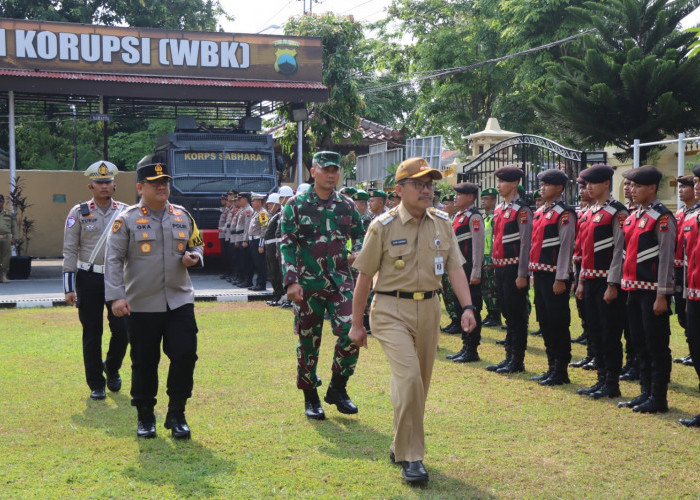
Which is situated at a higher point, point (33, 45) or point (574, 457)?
point (33, 45)

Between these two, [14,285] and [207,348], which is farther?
[14,285]

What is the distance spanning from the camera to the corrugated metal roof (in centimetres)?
2080

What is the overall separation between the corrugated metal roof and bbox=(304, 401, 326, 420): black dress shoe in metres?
16.6

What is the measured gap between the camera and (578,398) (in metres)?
7.32

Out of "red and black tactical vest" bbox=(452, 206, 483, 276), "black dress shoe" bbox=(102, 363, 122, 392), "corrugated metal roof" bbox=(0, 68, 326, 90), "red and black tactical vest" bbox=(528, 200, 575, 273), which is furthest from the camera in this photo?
"corrugated metal roof" bbox=(0, 68, 326, 90)

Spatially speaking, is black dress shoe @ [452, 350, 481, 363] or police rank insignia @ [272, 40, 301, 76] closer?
black dress shoe @ [452, 350, 481, 363]

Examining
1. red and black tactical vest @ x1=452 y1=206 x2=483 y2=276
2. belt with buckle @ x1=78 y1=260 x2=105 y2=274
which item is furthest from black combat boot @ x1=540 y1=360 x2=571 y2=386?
belt with buckle @ x1=78 y1=260 x2=105 y2=274

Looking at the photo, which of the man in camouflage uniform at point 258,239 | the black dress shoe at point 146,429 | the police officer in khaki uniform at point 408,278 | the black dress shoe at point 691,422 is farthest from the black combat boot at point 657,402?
the man in camouflage uniform at point 258,239

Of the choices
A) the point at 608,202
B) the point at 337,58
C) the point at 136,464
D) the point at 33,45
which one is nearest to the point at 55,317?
the point at 136,464

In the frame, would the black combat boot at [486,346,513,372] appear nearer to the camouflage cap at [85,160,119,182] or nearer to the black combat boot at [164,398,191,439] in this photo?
the black combat boot at [164,398,191,439]

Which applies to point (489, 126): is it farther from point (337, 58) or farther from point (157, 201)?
point (157, 201)

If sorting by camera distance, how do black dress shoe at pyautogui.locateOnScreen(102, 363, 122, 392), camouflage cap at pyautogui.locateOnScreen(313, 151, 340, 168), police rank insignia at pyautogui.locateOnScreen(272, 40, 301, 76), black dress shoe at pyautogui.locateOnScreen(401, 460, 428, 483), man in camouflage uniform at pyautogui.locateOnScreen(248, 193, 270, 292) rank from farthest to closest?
1. police rank insignia at pyautogui.locateOnScreen(272, 40, 301, 76)
2. man in camouflage uniform at pyautogui.locateOnScreen(248, 193, 270, 292)
3. black dress shoe at pyautogui.locateOnScreen(102, 363, 122, 392)
4. camouflage cap at pyautogui.locateOnScreen(313, 151, 340, 168)
5. black dress shoe at pyautogui.locateOnScreen(401, 460, 428, 483)

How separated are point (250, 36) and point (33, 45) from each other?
18.8ft

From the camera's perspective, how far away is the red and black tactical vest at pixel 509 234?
27.5 feet
